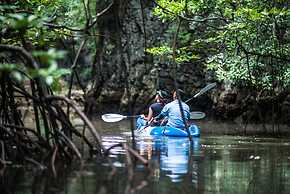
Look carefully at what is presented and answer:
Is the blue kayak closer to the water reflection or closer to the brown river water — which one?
the water reflection

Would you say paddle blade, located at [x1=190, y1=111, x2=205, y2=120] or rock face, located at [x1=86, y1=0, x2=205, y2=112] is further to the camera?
rock face, located at [x1=86, y1=0, x2=205, y2=112]

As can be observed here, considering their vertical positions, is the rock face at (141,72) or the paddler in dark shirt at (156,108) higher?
the rock face at (141,72)

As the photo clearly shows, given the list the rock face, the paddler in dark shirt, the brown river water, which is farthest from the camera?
the rock face

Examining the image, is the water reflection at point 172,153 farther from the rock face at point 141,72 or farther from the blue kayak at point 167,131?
the rock face at point 141,72

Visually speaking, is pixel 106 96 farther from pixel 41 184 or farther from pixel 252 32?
pixel 41 184

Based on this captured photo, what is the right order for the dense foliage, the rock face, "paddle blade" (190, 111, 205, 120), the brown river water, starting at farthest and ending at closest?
the rock face, "paddle blade" (190, 111, 205, 120), the dense foliage, the brown river water

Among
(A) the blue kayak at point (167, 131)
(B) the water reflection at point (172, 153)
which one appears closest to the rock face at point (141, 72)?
(A) the blue kayak at point (167, 131)

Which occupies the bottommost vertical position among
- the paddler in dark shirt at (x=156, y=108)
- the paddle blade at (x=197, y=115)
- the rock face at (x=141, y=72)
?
the paddle blade at (x=197, y=115)

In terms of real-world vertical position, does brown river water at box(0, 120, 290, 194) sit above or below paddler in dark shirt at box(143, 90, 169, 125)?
below

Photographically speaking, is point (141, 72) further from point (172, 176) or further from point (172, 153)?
point (172, 176)

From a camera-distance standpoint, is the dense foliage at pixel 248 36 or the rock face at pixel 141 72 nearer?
the dense foliage at pixel 248 36

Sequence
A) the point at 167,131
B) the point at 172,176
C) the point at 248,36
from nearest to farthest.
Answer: the point at 172,176 → the point at 167,131 → the point at 248,36

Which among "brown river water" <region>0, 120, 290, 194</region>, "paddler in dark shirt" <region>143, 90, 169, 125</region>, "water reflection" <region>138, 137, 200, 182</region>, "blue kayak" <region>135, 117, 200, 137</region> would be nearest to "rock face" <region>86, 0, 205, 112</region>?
"paddler in dark shirt" <region>143, 90, 169, 125</region>

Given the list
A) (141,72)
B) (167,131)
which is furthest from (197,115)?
(141,72)
